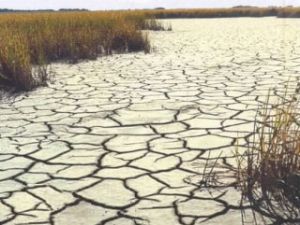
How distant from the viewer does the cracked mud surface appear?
2.04 m

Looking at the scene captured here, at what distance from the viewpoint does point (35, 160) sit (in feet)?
8.87

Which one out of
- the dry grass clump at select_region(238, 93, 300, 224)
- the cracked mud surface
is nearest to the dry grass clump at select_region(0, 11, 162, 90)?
the cracked mud surface

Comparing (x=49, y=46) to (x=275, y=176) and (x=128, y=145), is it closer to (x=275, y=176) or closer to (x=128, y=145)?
(x=128, y=145)

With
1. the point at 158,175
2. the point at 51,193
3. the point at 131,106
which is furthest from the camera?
the point at 131,106

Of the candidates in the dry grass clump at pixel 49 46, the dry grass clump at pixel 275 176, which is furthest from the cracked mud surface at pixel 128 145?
the dry grass clump at pixel 49 46

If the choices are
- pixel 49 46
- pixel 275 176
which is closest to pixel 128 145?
pixel 275 176

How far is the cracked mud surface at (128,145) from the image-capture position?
2.04 meters

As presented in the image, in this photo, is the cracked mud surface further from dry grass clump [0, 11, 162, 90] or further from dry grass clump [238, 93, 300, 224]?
dry grass clump [0, 11, 162, 90]

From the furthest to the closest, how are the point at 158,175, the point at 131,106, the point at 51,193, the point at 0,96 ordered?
the point at 0,96 < the point at 131,106 < the point at 158,175 < the point at 51,193

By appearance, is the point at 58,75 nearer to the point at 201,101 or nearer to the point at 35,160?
the point at 201,101

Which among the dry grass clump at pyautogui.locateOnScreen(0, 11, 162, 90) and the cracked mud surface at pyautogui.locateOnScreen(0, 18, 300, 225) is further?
the dry grass clump at pyautogui.locateOnScreen(0, 11, 162, 90)

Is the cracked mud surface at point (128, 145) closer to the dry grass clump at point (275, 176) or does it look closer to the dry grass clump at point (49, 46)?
the dry grass clump at point (275, 176)

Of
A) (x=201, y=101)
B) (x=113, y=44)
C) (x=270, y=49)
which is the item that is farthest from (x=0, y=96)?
(x=270, y=49)

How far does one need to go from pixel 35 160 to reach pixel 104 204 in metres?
0.76
